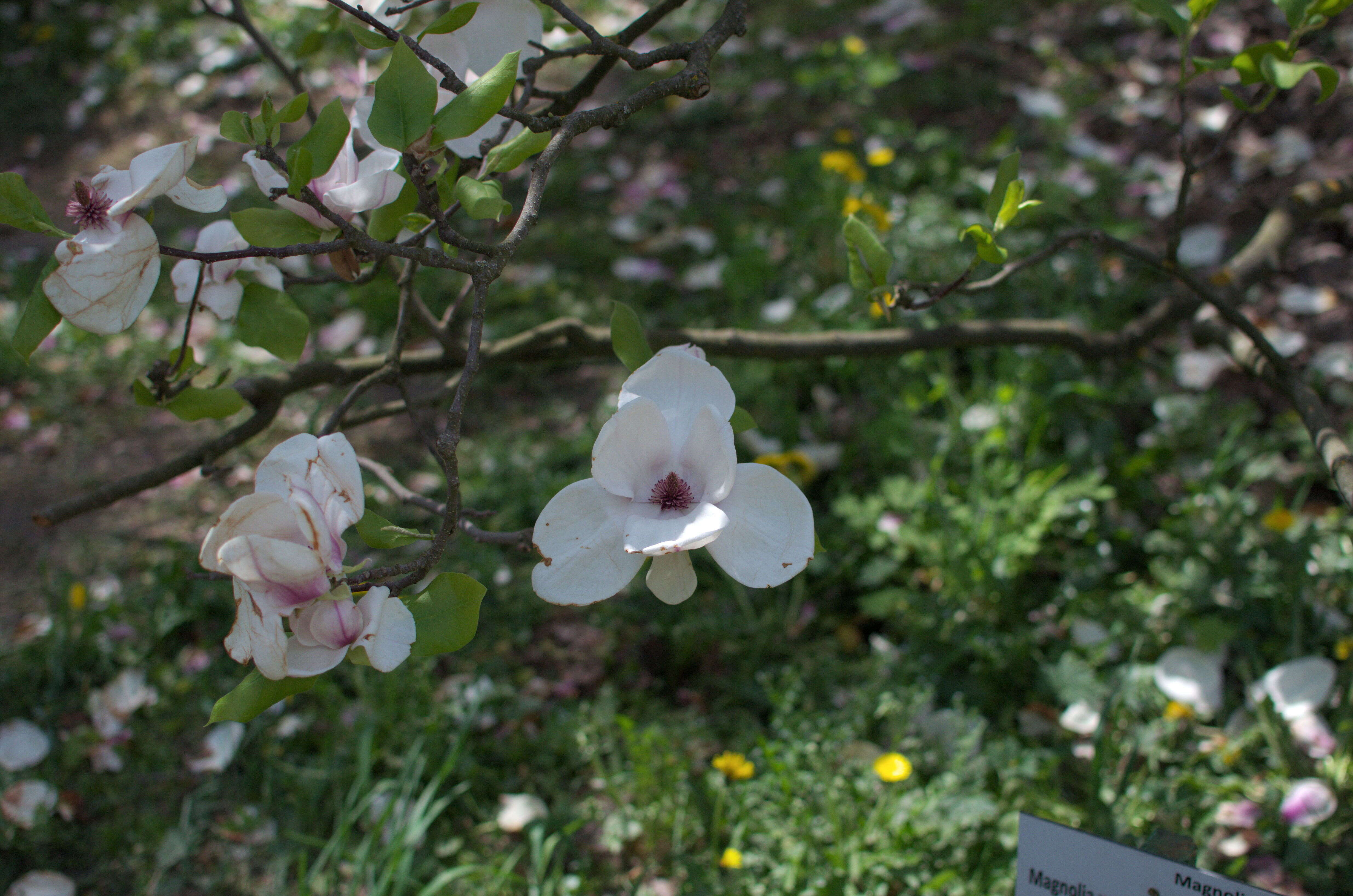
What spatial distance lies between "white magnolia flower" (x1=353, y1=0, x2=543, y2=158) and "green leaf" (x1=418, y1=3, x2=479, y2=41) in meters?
0.10

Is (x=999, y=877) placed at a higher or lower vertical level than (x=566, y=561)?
lower

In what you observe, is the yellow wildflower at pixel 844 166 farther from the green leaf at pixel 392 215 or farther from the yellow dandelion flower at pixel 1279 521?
the green leaf at pixel 392 215

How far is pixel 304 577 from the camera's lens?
0.51m

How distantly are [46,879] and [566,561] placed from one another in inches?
51.2

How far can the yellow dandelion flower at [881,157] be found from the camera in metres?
2.32

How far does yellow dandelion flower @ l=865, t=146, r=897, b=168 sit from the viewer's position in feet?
7.60

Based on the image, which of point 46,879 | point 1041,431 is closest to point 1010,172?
point 1041,431

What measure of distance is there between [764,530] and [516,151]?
317 millimetres

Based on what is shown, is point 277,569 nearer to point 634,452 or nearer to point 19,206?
point 634,452

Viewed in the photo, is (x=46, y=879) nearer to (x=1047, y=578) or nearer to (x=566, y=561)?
(x=566, y=561)

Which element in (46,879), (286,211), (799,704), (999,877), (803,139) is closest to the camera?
(286,211)

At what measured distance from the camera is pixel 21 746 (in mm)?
1545

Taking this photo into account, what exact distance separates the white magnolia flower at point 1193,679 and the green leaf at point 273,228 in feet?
4.41

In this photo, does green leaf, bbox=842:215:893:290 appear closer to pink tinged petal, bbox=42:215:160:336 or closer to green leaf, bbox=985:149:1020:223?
green leaf, bbox=985:149:1020:223
